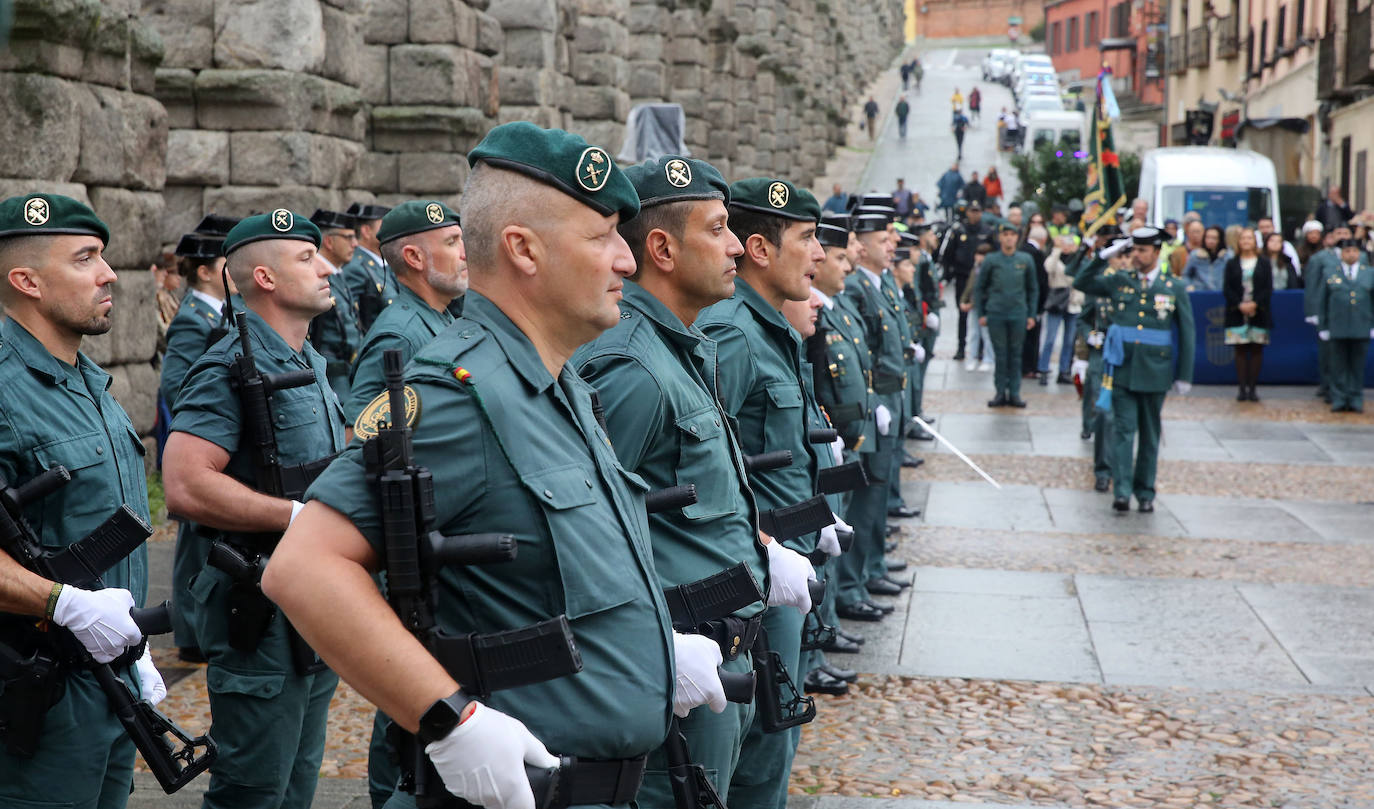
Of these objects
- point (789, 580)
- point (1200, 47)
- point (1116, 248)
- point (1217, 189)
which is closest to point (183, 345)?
point (789, 580)

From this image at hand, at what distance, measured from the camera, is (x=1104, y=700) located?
21.9ft

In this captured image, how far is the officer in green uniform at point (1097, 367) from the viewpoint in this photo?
12.1 meters

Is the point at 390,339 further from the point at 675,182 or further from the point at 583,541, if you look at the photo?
the point at 583,541

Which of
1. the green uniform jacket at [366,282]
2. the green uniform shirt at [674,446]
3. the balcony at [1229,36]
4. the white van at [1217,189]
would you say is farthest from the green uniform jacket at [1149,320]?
the balcony at [1229,36]

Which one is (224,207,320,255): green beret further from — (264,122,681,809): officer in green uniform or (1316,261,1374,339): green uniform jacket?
(1316,261,1374,339): green uniform jacket

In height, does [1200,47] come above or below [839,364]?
above

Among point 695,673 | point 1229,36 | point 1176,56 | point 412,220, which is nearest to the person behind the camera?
point 695,673

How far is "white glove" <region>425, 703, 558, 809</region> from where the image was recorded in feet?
7.36

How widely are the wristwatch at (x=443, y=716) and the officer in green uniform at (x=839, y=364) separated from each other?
4.60m

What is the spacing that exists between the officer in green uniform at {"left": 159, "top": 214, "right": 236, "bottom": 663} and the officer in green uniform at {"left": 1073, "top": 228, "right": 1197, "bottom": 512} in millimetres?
7220

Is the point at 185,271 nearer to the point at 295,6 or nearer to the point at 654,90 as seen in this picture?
the point at 295,6

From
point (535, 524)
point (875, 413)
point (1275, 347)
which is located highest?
point (535, 524)

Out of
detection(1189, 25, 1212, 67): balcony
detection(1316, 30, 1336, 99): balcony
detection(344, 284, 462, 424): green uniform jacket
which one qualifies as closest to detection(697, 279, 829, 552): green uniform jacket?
detection(344, 284, 462, 424): green uniform jacket

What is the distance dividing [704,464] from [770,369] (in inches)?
50.6
